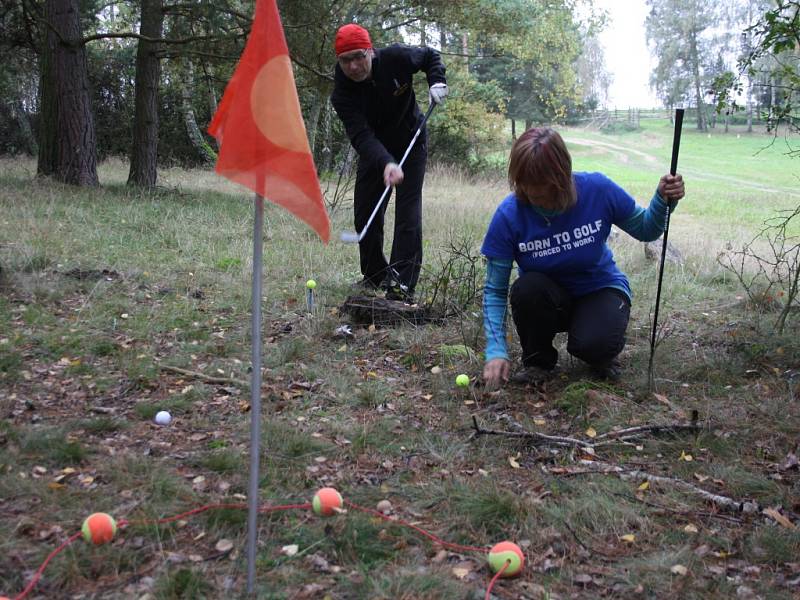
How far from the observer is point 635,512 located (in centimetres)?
239

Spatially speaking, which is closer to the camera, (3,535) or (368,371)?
(3,535)

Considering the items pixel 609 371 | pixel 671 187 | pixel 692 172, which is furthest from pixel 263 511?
pixel 692 172

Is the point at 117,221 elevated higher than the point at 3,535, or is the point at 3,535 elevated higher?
the point at 117,221

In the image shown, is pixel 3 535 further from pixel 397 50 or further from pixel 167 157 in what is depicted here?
pixel 167 157

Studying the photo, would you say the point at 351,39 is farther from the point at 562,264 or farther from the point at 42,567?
the point at 42,567

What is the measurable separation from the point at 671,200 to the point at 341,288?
2.72 meters

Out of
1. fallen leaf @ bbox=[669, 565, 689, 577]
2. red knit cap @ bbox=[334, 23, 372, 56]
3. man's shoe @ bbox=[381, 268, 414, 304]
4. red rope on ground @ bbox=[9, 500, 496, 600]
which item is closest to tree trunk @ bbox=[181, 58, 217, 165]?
man's shoe @ bbox=[381, 268, 414, 304]

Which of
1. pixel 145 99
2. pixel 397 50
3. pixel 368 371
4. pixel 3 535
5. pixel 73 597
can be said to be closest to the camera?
pixel 73 597

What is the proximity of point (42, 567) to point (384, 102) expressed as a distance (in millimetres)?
3508

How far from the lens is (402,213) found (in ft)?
15.6

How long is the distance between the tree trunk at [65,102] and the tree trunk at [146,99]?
0.77 meters

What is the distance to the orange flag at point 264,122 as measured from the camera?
5.97 feet

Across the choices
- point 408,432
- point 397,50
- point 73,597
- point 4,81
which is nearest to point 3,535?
point 73,597

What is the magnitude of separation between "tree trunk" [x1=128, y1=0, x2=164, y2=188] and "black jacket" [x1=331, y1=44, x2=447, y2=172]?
572 cm
